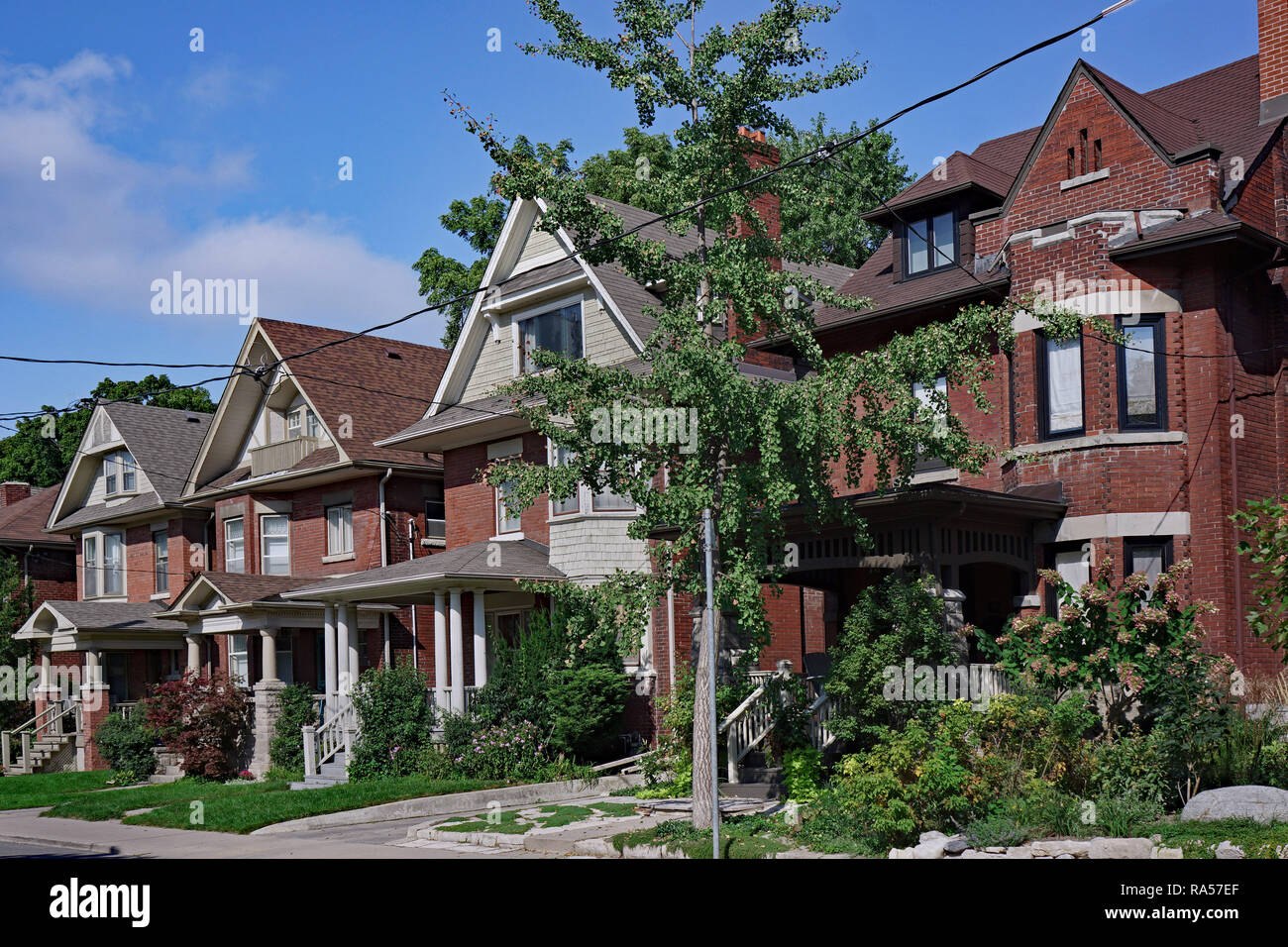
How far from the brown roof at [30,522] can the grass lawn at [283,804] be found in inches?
949

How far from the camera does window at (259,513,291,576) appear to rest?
34656 millimetres

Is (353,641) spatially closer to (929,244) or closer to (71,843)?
(71,843)

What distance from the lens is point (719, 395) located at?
14.8 meters

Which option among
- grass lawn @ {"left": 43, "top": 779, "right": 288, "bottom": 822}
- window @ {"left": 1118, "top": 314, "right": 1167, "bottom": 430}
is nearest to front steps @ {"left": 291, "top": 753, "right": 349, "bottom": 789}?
grass lawn @ {"left": 43, "top": 779, "right": 288, "bottom": 822}

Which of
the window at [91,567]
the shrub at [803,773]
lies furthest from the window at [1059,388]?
the window at [91,567]

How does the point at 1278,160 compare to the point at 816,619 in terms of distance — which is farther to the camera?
the point at 816,619

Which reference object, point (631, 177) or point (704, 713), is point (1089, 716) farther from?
point (631, 177)

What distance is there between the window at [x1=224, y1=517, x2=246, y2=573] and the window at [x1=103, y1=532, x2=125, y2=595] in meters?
7.35

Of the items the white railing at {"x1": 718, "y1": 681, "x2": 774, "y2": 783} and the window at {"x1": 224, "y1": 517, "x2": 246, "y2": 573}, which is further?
the window at {"x1": 224, "y1": 517, "x2": 246, "y2": 573}

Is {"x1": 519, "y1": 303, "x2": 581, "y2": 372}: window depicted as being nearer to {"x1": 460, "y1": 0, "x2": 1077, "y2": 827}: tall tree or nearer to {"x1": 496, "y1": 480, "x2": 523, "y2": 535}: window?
{"x1": 496, "y1": 480, "x2": 523, "y2": 535}: window

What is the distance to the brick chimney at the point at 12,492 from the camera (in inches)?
2088

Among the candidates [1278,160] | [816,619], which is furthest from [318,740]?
[1278,160]

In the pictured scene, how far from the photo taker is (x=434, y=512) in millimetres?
32375
